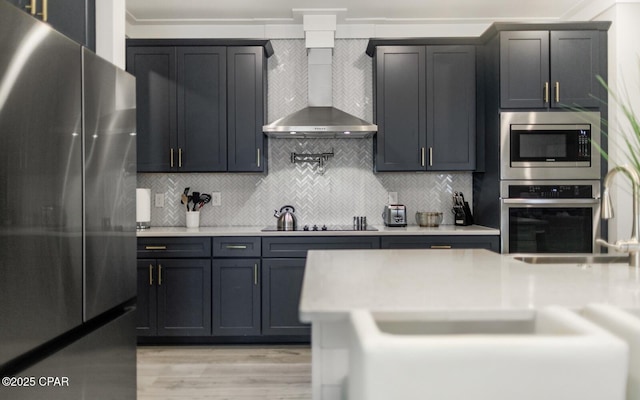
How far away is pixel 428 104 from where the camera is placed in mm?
3928

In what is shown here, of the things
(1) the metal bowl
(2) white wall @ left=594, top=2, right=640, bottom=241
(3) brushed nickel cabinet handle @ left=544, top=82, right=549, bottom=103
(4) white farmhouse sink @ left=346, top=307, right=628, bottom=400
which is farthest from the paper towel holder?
(2) white wall @ left=594, top=2, right=640, bottom=241

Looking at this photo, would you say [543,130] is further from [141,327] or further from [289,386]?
[141,327]

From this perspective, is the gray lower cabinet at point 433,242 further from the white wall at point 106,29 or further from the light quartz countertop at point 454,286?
the white wall at point 106,29

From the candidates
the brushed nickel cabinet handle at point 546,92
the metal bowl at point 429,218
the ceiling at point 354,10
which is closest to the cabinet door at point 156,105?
the ceiling at point 354,10

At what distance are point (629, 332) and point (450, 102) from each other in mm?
3233

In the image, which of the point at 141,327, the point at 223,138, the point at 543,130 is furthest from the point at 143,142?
the point at 543,130

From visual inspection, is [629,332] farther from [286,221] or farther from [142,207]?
[142,207]

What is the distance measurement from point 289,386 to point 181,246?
1.40 meters

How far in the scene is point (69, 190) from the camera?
161 cm

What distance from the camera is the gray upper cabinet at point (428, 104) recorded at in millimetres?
3918

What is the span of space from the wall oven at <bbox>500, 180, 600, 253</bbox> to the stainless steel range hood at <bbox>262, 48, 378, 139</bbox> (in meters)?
1.20

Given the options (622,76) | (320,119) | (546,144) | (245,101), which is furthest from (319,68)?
(622,76)

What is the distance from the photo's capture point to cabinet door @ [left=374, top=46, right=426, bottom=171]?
3.93 m

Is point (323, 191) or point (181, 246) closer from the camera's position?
point (181, 246)
